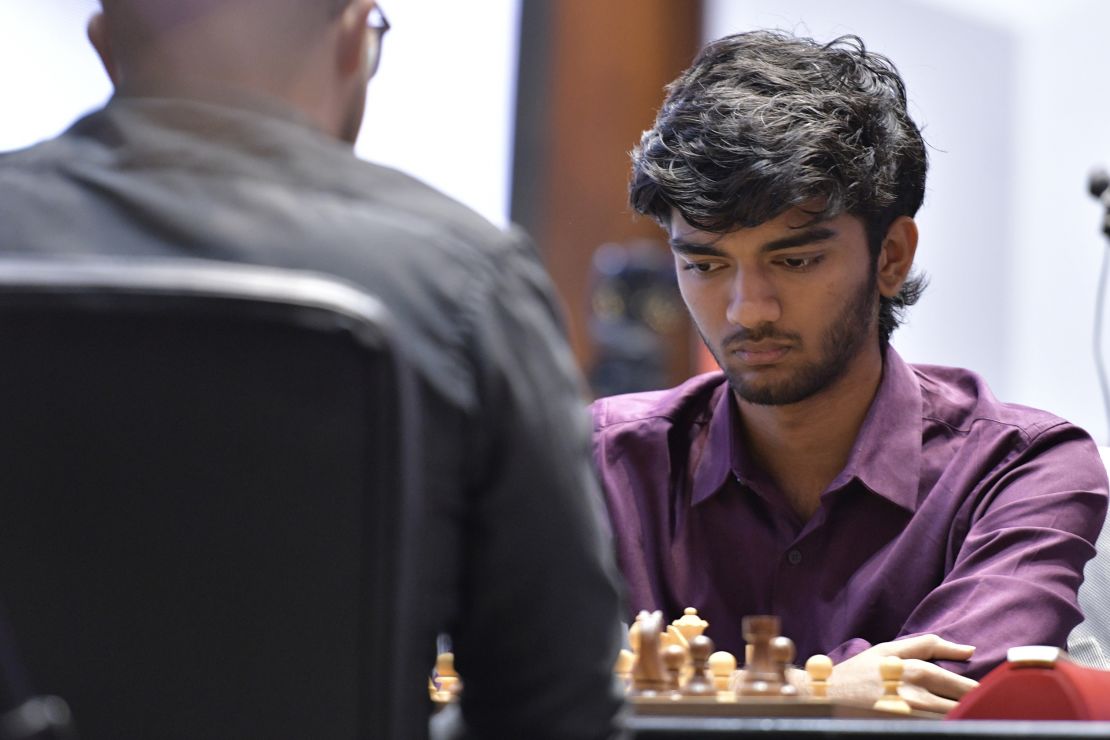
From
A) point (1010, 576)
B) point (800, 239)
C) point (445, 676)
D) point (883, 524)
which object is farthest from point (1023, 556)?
point (445, 676)

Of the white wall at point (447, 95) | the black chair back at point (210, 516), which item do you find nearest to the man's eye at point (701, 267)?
the black chair back at point (210, 516)

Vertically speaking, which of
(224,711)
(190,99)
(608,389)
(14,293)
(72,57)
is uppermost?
(72,57)

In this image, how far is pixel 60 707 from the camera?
2.23 feet

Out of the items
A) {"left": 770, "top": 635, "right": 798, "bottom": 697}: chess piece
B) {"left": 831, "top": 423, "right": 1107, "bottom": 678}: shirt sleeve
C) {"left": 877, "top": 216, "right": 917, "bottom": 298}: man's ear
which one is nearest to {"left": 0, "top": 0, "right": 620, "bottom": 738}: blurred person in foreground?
{"left": 770, "top": 635, "right": 798, "bottom": 697}: chess piece

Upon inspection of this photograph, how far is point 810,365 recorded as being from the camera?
196cm

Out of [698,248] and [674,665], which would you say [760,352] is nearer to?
[698,248]

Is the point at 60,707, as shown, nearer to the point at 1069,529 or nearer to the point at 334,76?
the point at 334,76

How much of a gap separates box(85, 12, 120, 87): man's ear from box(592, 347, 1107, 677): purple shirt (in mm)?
1102

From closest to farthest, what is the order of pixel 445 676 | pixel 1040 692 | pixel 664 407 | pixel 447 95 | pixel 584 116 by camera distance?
pixel 1040 692 < pixel 445 676 < pixel 664 407 < pixel 447 95 < pixel 584 116

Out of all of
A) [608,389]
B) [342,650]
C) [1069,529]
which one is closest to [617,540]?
[1069,529]

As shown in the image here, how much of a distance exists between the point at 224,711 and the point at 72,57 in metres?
3.31

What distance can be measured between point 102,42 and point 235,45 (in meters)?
0.15

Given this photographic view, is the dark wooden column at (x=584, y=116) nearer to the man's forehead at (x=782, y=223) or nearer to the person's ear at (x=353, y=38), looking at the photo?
the man's forehead at (x=782, y=223)

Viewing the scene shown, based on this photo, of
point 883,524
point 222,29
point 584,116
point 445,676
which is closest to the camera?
point 222,29
